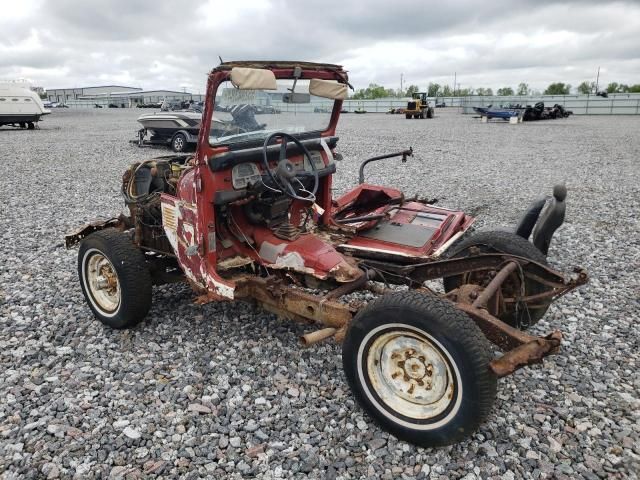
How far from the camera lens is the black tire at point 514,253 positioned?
153 inches

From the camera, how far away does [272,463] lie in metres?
2.86

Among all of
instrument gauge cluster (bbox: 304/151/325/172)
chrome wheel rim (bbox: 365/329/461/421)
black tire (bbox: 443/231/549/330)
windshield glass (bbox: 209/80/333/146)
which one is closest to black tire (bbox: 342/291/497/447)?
chrome wheel rim (bbox: 365/329/461/421)

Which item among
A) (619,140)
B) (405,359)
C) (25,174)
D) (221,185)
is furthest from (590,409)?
(619,140)

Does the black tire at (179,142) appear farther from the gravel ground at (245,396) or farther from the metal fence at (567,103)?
the metal fence at (567,103)

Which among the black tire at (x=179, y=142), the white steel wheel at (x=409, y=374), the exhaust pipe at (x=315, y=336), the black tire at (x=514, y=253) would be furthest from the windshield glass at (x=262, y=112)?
the black tire at (x=179, y=142)

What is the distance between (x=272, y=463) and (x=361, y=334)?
899 mm

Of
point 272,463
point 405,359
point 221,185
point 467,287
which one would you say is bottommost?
point 272,463

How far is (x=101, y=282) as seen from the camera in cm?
446

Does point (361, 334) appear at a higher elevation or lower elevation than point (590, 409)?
higher

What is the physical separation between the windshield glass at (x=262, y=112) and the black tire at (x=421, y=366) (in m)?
1.81

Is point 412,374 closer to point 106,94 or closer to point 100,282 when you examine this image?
point 100,282

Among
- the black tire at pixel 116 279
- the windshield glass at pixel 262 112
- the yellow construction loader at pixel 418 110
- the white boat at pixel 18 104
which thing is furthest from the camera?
the yellow construction loader at pixel 418 110

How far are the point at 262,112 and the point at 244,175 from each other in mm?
611

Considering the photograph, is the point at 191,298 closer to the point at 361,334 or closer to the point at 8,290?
the point at 8,290
